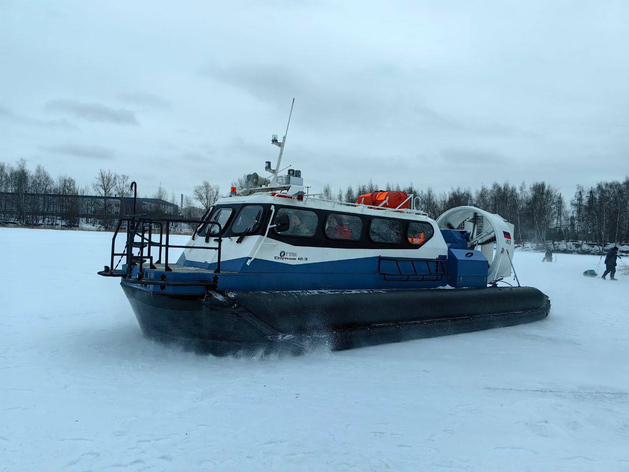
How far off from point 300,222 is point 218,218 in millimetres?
1314

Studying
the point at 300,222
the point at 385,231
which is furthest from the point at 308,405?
the point at 385,231

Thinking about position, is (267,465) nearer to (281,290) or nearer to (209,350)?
(209,350)

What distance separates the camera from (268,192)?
683 centimetres

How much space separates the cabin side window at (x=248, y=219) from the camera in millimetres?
6109

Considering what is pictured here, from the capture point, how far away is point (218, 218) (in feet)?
22.6

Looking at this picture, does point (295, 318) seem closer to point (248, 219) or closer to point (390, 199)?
point (248, 219)

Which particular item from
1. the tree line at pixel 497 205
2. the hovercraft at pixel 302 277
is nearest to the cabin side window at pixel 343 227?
the hovercraft at pixel 302 277

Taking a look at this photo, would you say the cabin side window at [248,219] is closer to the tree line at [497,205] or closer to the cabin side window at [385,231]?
the cabin side window at [385,231]

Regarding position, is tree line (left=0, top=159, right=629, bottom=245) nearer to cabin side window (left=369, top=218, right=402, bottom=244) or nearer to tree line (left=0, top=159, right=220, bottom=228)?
tree line (left=0, top=159, right=220, bottom=228)

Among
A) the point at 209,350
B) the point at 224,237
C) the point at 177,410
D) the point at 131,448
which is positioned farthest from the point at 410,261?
the point at 131,448

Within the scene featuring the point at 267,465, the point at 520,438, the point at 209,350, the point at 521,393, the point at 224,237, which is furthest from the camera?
the point at 224,237

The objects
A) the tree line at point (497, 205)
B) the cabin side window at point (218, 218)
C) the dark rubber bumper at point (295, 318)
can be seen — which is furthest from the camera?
the tree line at point (497, 205)

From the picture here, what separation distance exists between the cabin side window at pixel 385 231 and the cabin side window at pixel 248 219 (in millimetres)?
1877

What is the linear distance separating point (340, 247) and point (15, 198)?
62.7 meters
